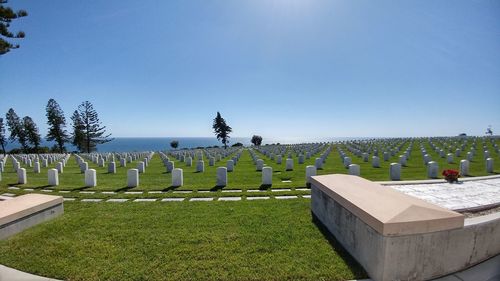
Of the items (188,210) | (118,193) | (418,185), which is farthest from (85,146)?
(418,185)

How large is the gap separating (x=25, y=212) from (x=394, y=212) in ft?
25.2

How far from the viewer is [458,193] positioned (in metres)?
7.32

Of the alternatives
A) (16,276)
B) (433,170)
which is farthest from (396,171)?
(16,276)

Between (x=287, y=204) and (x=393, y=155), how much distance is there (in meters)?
20.2

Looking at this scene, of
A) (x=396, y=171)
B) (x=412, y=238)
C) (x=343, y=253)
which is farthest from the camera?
(x=396, y=171)

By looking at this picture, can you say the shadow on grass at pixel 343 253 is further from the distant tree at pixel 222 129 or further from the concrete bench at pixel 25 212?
the distant tree at pixel 222 129

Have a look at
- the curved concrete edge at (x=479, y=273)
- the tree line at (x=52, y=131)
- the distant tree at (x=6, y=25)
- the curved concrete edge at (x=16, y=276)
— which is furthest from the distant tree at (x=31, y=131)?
the curved concrete edge at (x=479, y=273)

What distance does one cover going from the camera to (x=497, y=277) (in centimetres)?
394

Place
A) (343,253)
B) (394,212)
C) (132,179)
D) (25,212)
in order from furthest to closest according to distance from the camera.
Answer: (132,179), (25,212), (343,253), (394,212)

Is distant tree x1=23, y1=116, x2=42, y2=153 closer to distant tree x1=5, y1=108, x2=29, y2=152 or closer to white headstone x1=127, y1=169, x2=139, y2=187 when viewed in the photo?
distant tree x1=5, y1=108, x2=29, y2=152

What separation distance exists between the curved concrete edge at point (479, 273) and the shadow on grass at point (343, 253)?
1097 mm

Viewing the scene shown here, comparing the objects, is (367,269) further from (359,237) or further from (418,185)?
(418,185)

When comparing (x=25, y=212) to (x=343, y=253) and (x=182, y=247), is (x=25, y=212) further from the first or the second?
(x=343, y=253)

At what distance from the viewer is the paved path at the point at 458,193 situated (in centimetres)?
624
